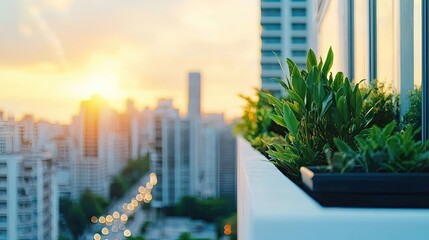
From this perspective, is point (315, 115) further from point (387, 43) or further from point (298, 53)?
point (298, 53)

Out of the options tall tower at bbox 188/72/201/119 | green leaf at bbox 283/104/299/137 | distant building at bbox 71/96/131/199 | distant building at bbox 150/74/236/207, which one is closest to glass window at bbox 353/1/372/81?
green leaf at bbox 283/104/299/137

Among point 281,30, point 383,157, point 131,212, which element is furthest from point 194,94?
point 383,157

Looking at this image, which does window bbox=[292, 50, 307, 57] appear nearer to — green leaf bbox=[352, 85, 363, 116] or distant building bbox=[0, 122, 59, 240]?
distant building bbox=[0, 122, 59, 240]

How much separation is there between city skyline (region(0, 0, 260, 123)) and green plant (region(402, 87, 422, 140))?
17.3ft

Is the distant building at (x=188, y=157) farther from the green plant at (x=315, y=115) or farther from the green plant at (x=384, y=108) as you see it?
the green plant at (x=315, y=115)

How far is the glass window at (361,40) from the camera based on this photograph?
475 centimetres

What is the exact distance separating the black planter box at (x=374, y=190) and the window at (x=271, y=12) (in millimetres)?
33711

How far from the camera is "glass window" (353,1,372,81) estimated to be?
4.75 metres

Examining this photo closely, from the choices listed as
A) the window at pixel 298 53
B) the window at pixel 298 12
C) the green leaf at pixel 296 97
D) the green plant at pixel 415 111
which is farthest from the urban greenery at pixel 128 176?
the green leaf at pixel 296 97

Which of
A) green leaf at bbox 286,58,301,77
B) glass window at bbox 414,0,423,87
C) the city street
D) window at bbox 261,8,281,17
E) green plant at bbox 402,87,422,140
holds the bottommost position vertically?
the city street

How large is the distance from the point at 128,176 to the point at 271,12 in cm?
1289

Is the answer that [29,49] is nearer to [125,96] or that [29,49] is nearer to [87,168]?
[87,168]

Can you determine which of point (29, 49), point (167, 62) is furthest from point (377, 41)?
point (167, 62)

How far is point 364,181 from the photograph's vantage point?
1.62m
